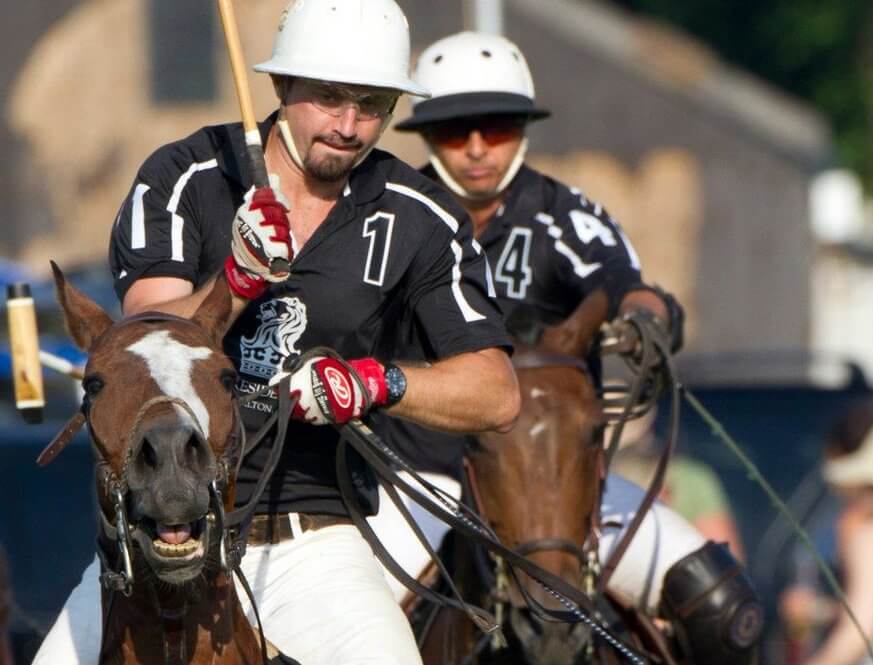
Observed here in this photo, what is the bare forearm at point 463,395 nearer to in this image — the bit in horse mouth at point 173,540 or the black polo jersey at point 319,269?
the black polo jersey at point 319,269

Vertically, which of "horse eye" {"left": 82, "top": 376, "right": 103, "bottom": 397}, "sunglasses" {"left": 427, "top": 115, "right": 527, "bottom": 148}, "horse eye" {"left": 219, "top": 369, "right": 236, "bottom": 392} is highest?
Result: "sunglasses" {"left": 427, "top": 115, "right": 527, "bottom": 148}

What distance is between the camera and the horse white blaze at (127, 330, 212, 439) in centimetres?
452

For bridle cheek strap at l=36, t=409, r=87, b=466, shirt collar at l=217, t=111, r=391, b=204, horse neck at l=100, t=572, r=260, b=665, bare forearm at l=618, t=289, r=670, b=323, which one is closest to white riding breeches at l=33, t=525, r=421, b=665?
horse neck at l=100, t=572, r=260, b=665

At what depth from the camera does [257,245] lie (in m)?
4.97

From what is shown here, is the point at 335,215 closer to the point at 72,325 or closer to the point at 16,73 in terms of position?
the point at 72,325

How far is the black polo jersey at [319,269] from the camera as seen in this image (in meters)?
5.48

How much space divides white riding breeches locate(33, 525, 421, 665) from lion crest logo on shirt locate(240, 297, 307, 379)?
47 centimetres

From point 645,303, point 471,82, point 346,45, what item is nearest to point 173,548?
point 346,45

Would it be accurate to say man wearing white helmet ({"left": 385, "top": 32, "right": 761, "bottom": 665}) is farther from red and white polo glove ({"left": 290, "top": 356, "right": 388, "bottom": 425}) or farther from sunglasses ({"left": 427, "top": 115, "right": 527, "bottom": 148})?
red and white polo glove ({"left": 290, "top": 356, "right": 388, "bottom": 425})

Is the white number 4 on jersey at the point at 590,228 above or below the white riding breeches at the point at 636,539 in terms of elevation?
above

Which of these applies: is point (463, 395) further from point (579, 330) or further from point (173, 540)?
point (579, 330)

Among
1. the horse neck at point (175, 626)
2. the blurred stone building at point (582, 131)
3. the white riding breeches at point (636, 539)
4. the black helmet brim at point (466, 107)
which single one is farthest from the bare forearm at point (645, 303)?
the blurred stone building at point (582, 131)

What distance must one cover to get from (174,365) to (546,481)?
2212mm

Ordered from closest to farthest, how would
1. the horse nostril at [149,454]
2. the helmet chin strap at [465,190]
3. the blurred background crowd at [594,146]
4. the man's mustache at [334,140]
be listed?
the horse nostril at [149,454] < the man's mustache at [334,140] < the helmet chin strap at [465,190] < the blurred background crowd at [594,146]
